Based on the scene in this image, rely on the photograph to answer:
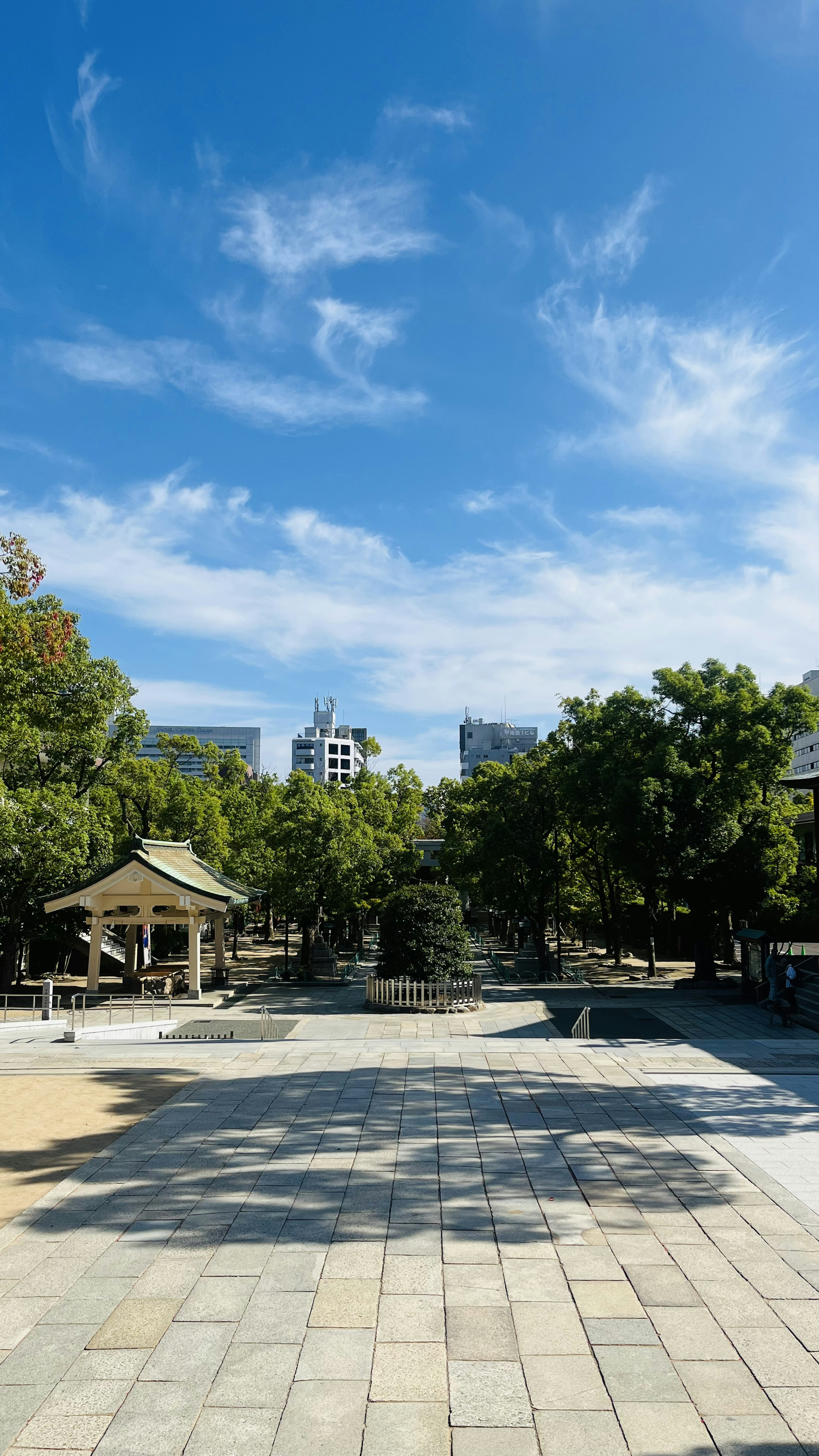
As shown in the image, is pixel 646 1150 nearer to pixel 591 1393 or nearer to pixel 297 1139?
pixel 297 1139

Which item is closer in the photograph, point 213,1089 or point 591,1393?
point 591,1393

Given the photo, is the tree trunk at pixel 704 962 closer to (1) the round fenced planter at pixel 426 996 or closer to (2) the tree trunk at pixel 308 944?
(1) the round fenced planter at pixel 426 996

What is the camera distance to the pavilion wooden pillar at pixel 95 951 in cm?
2900

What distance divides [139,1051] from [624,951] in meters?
33.8

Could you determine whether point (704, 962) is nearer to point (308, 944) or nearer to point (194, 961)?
point (308, 944)

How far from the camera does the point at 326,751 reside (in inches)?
6009

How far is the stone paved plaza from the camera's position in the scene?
569cm

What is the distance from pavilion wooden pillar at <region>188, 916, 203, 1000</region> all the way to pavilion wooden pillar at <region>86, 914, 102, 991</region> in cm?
282

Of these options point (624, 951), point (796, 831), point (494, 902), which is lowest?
point (624, 951)

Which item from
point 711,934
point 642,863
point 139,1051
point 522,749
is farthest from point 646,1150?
point 522,749

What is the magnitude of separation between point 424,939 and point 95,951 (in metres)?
10.9

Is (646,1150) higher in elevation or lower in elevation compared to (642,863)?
lower

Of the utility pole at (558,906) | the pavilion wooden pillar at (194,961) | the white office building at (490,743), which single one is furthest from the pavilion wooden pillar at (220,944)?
the white office building at (490,743)

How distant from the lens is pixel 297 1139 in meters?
12.1
